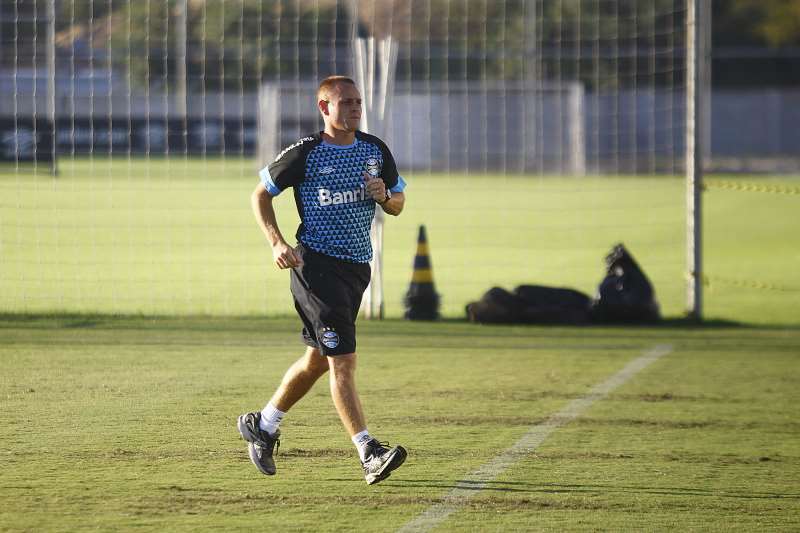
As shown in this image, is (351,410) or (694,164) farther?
(694,164)

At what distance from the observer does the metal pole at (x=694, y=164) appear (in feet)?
43.0

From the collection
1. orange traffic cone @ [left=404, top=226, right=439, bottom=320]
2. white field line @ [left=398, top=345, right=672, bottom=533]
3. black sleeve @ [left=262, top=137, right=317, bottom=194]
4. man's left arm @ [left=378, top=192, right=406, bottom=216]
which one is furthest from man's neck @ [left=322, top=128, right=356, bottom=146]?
orange traffic cone @ [left=404, top=226, right=439, bottom=320]

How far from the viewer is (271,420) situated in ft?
22.1

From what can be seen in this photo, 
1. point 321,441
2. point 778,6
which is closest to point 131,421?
point 321,441

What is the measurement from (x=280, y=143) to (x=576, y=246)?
20804 millimetres

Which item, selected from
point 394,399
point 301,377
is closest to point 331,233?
point 301,377

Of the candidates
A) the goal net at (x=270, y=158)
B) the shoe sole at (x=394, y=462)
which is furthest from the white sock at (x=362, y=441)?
the goal net at (x=270, y=158)

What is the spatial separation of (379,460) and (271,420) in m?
0.71

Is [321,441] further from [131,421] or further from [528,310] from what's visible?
[528,310]

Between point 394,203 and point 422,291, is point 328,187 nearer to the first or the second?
point 394,203

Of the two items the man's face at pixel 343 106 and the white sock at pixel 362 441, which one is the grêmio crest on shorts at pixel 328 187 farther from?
the white sock at pixel 362 441

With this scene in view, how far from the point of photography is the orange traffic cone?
12906mm

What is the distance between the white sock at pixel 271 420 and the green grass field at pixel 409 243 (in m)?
6.69

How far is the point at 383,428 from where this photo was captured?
26.1 feet
